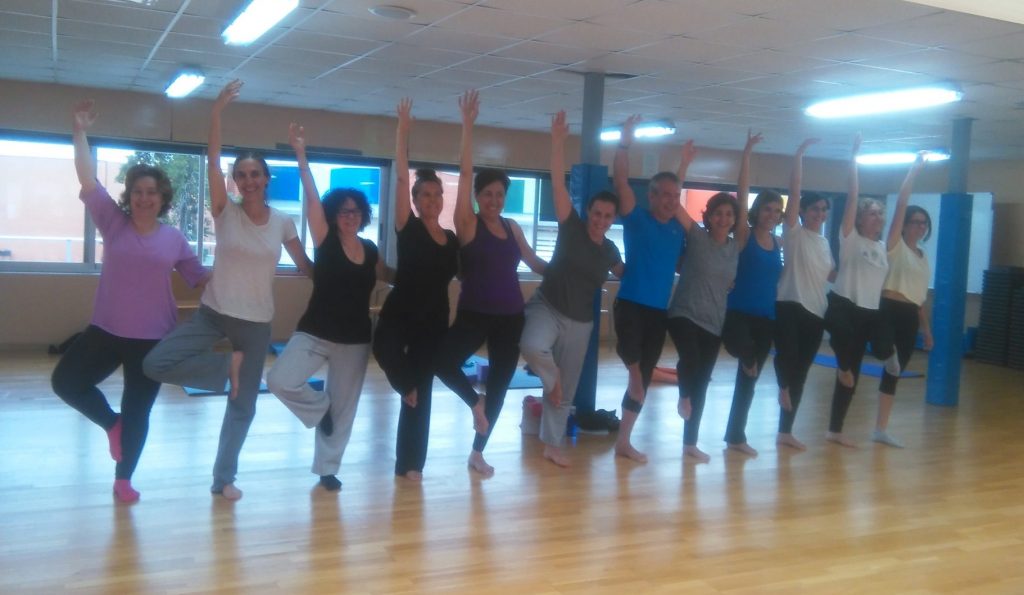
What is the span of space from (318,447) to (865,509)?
9.71 ft

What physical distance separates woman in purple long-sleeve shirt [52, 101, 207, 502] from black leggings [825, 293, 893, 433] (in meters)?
4.14

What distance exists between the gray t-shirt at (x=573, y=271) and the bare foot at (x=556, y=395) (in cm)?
40

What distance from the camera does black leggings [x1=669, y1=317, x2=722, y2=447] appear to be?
526 centimetres

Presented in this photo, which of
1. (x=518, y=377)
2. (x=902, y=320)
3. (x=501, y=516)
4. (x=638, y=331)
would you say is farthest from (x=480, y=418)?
(x=518, y=377)

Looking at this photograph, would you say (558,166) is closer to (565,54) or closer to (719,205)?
(719,205)

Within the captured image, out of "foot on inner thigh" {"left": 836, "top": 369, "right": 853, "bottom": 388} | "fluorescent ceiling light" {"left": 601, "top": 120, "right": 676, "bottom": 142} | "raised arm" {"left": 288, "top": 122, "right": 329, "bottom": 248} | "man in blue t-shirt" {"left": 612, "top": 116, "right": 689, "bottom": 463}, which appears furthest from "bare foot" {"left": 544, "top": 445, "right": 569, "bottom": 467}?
"fluorescent ceiling light" {"left": 601, "top": 120, "right": 676, "bottom": 142}

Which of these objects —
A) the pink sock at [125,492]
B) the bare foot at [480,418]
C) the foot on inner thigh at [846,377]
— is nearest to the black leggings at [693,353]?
the foot on inner thigh at [846,377]

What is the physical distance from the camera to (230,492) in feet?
14.1

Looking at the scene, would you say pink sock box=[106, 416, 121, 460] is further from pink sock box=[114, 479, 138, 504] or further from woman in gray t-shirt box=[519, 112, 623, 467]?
woman in gray t-shirt box=[519, 112, 623, 467]

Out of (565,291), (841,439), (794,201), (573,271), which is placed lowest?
(841,439)

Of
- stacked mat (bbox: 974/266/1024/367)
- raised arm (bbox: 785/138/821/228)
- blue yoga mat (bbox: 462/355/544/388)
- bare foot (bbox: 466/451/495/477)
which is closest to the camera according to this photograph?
bare foot (bbox: 466/451/495/477)

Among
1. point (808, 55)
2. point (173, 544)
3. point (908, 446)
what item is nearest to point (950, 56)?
point (808, 55)

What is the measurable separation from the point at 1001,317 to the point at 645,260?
769 cm

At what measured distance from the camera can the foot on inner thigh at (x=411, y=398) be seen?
15.0ft
